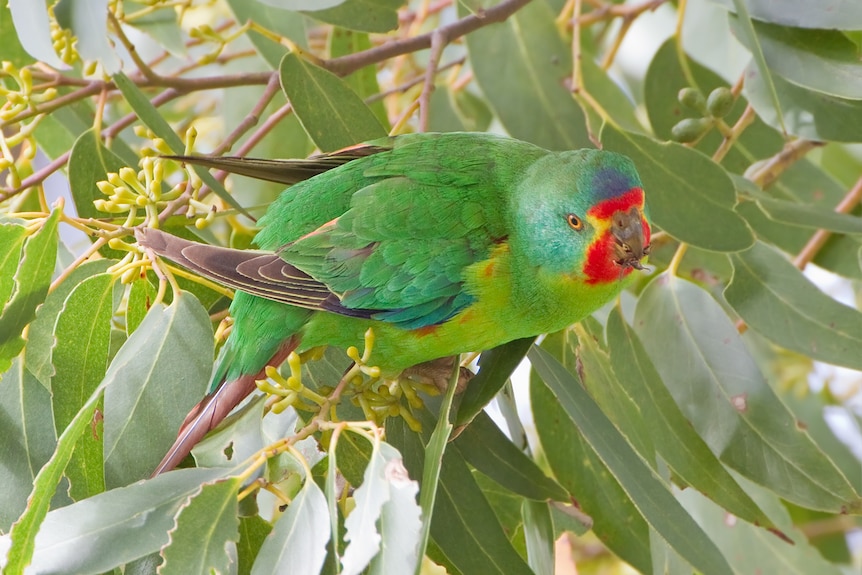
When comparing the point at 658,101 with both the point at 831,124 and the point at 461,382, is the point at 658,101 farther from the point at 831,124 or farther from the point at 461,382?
the point at 461,382

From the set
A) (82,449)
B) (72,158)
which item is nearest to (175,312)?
(82,449)

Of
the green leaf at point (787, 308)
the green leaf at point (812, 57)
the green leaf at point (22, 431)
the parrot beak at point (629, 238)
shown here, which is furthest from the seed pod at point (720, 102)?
the green leaf at point (22, 431)

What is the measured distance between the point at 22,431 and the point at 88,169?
661 millimetres

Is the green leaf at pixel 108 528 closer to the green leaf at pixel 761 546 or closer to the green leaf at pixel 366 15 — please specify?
the green leaf at pixel 366 15

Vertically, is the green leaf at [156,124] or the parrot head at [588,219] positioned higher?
the green leaf at [156,124]

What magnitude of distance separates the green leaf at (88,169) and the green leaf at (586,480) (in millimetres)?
1124

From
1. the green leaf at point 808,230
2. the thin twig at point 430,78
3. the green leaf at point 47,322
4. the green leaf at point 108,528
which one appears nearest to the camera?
the green leaf at point 108,528

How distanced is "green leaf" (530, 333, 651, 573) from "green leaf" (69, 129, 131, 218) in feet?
3.69

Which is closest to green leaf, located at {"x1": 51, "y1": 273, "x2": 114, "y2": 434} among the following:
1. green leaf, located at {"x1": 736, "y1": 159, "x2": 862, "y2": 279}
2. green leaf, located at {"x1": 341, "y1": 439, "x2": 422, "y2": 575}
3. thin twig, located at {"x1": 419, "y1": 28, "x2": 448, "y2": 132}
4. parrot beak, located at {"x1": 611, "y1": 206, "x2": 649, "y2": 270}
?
green leaf, located at {"x1": 341, "y1": 439, "x2": 422, "y2": 575}

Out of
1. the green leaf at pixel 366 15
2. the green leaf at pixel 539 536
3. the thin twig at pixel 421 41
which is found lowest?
the green leaf at pixel 539 536

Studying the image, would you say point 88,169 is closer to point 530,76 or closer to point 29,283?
point 29,283

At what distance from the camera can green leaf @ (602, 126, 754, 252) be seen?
6.91 feet

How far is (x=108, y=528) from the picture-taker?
5.04ft

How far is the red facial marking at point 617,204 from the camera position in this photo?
1.75 meters
